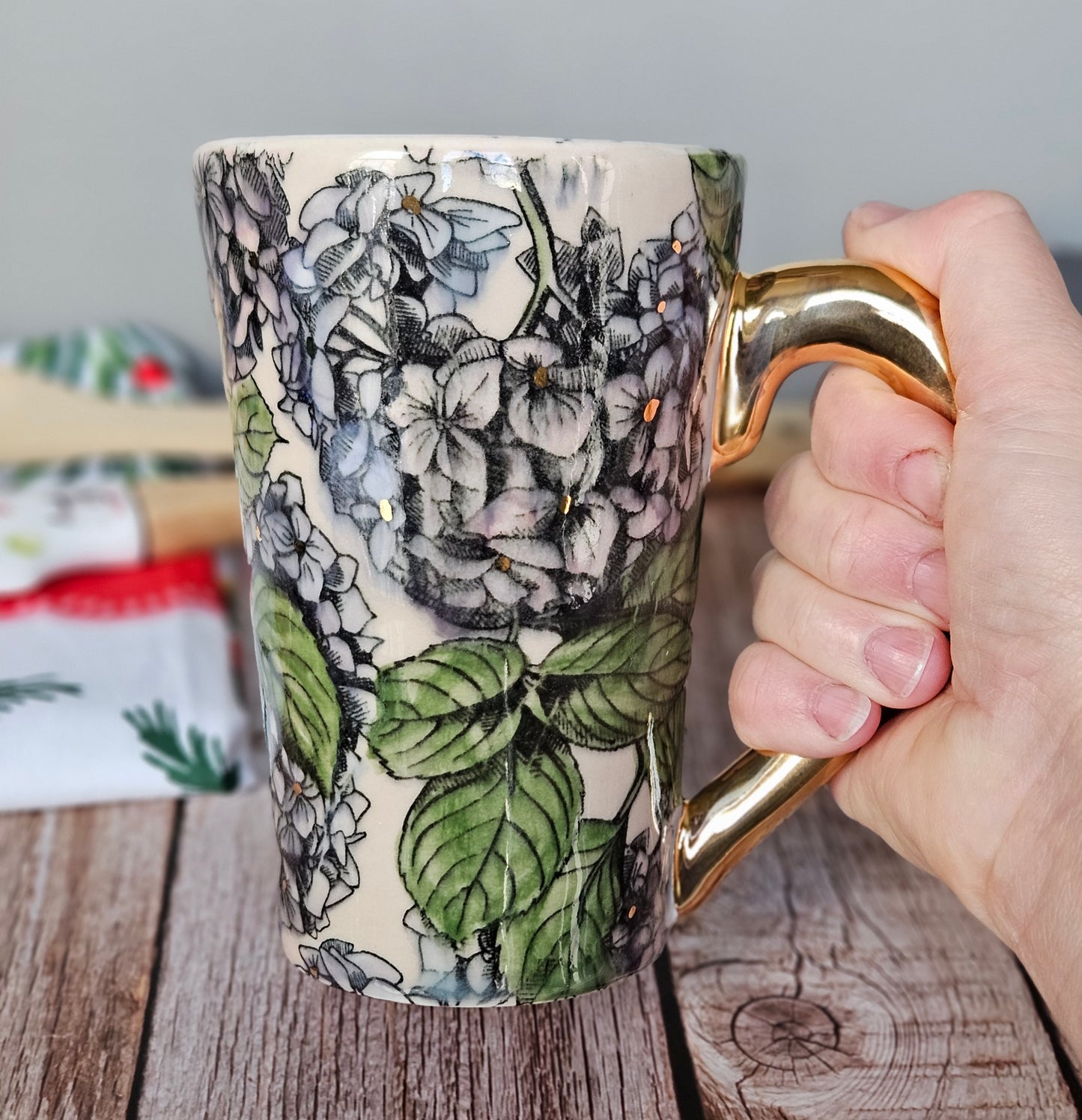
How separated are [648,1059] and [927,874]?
19 cm

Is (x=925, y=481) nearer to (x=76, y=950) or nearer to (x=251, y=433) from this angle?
(x=251, y=433)

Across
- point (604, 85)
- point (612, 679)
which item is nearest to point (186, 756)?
point (612, 679)

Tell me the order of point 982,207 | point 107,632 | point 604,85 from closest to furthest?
point 982,207 → point 107,632 → point 604,85

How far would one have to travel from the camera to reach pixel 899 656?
0.46 meters

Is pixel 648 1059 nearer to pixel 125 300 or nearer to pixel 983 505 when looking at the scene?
pixel 983 505

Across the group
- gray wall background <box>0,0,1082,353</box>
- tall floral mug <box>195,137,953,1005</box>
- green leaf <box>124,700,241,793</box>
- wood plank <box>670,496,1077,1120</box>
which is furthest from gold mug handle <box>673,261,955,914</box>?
gray wall background <box>0,0,1082,353</box>

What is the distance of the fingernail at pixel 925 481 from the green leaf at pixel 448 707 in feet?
0.59

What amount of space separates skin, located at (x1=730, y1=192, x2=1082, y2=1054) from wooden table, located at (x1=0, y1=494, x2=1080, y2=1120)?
5 cm

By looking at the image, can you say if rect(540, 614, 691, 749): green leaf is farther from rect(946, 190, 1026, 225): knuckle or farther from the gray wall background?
the gray wall background

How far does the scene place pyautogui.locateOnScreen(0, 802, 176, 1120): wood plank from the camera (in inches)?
16.4

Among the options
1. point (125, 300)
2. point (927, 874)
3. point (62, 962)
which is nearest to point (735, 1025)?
point (927, 874)

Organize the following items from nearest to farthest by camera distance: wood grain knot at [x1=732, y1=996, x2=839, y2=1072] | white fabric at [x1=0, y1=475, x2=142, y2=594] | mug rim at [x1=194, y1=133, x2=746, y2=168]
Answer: mug rim at [x1=194, y1=133, x2=746, y2=168]
wood grain knot at [x1=732, y1=996, x2=839, y2=1072]
white fabric at [x1=0, y1=475, x2=142, y2=594]

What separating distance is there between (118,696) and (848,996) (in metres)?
0.43

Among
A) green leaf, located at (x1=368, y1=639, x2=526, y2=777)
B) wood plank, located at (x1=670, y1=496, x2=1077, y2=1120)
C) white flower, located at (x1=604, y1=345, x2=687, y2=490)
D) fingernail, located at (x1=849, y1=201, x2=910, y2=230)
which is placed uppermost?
fingernail, located at (x1=849, y1=201, x2=910, y2=230)
